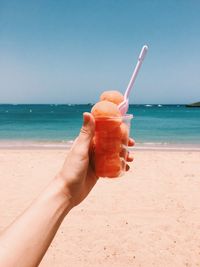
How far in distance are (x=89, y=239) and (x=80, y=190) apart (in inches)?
109

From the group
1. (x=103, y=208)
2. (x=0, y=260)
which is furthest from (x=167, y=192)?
(x=0, y=260)

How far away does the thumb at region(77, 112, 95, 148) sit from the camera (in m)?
1.79

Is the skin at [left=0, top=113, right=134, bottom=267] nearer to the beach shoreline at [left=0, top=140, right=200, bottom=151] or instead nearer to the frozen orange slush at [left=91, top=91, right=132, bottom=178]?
the frozen orange slush at [left=91, top=91, right=132, bottom=178]

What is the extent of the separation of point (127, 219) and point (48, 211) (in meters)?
3.67

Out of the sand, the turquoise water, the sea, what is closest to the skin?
the sand

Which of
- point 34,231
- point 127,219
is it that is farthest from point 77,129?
point 34,231

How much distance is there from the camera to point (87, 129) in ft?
5.89

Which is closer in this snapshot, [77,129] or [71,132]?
[71,132]

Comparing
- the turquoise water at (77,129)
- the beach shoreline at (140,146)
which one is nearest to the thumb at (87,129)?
the beach shoreline at (140,146)

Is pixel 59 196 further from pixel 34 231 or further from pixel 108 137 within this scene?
pixel 108 137

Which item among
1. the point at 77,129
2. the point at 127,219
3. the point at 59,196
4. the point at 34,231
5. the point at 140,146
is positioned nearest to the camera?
the point at 34,231

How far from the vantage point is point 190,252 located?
13.6 feet

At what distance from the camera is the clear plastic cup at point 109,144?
1.80 metres

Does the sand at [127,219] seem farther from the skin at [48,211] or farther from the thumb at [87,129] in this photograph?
the thumb at [87,129]
